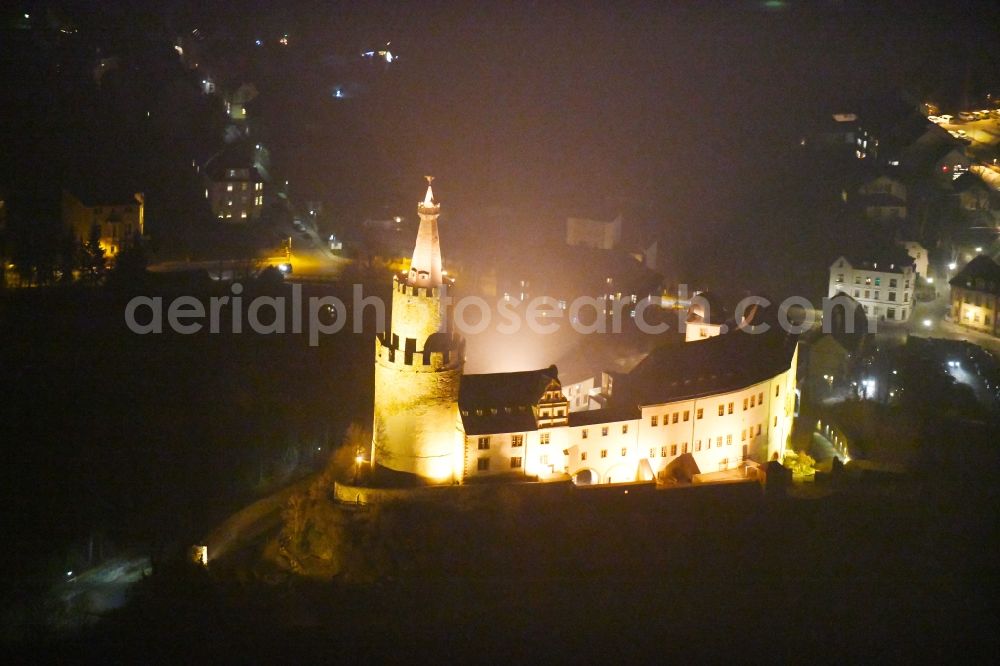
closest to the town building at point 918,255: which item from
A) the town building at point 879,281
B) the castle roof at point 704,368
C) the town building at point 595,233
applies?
the town building at point 879,281

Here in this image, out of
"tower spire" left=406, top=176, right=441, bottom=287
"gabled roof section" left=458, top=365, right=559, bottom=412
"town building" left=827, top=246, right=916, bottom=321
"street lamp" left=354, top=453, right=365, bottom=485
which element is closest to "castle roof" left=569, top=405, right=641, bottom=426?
"gabled roof section" left=458, top=365, right=559, bottom=412

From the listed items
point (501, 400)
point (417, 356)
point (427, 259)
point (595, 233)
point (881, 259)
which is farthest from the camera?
point (595, 233)

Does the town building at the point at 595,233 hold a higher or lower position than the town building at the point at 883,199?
lower

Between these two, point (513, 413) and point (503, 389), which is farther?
point (503, 389)

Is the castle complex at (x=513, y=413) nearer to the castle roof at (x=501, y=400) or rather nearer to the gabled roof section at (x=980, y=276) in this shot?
the castle roof at (x=501, y=400)

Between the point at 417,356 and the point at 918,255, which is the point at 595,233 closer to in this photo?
the point at 918,255

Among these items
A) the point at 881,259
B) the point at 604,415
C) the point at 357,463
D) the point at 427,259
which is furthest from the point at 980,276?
the point at 357,463
